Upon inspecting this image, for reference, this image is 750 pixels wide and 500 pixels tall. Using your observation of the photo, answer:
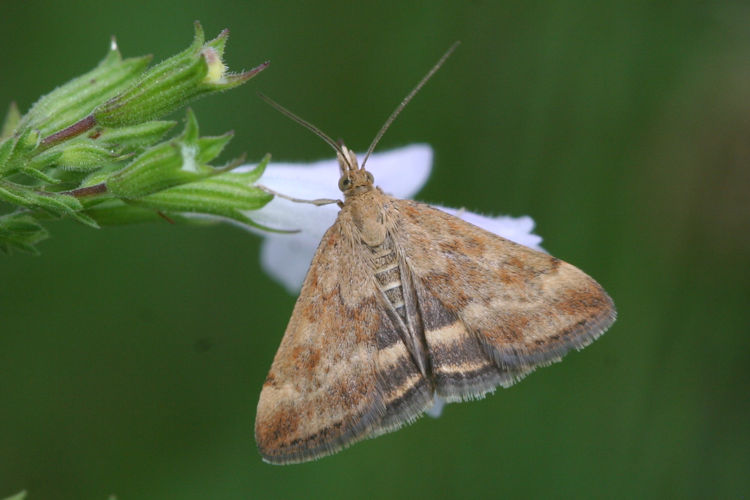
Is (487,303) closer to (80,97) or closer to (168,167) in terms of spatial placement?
(168,167)

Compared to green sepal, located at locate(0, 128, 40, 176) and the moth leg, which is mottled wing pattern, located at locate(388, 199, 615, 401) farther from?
Result: green sepal, located at locate(0, 128, 40, 176)

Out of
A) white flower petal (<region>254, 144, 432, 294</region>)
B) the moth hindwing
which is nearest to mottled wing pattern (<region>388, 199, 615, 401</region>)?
the moth hindwing

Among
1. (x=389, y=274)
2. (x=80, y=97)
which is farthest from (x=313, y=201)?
(x=80, y=97)

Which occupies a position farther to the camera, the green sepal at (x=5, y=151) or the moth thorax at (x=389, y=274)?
the moth thorax at (x=389, y=274)

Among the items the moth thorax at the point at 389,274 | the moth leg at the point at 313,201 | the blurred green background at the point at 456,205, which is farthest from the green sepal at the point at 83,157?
the blurred green background at the point at 456,205

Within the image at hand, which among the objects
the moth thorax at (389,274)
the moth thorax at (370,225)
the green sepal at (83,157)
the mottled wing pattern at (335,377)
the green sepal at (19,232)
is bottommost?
the mottled wing pattern at (335,377)

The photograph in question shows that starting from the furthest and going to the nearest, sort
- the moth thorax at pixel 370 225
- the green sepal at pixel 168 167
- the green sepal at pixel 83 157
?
the moth thorax at pixel 370 225, the green sepal at pixel 83 157, the green sepal at pixel 168 167

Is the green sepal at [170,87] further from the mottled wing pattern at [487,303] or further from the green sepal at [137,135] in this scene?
the mottled wing pattern at [487,303]
